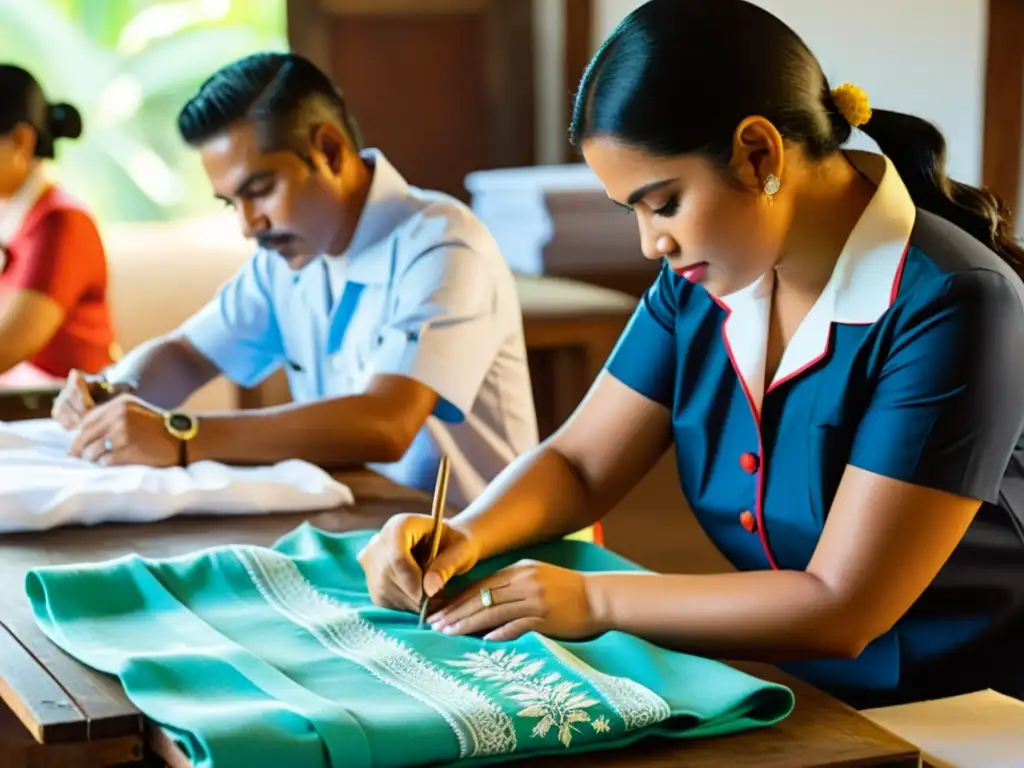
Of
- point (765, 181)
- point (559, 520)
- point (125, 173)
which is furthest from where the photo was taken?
point (125, 173)

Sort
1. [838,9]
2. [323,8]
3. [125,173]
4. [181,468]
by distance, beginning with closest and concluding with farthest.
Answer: [181,468] < [838,9] < [323,8] < [125,173]

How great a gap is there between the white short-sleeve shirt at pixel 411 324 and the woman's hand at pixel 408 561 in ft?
2.35

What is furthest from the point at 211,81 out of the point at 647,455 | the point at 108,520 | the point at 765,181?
the point at 765,181

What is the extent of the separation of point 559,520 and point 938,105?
141 cm

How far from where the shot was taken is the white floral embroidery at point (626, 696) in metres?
1.12

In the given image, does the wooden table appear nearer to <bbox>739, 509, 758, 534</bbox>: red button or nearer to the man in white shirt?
<bbox>739, 509, 758, 534</bbox>: red button

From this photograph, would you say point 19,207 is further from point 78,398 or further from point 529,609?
point 529,609

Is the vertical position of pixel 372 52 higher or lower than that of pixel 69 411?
higher

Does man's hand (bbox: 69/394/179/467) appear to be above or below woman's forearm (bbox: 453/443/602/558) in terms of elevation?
below

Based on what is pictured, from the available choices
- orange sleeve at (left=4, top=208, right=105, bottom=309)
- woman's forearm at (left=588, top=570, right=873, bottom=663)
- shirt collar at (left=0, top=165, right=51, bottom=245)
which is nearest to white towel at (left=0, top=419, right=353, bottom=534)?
woman's forearm at (left=588, top=570, right=873, bottom=663)

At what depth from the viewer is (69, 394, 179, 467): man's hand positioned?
1.99 metres

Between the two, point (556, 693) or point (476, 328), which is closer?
point (556, 693)

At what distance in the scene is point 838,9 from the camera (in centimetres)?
300

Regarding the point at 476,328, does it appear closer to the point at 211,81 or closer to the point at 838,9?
the point at 211,81
